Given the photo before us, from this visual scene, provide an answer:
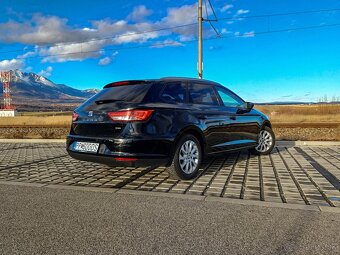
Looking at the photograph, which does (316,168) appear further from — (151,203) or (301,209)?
(151,203)

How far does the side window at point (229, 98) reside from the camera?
675 centimetres

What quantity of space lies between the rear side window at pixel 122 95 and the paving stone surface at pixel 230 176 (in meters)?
1.32

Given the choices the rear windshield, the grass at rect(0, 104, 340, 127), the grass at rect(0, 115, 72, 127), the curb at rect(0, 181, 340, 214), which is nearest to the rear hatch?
the rear windshield

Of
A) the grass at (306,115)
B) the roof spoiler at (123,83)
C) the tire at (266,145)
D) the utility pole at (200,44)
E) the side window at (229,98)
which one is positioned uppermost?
the utility pole at (200,44)

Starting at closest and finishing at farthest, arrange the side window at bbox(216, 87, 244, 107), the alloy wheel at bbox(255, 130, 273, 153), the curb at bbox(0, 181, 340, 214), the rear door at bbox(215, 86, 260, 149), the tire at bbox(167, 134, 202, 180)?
1. the curb at bbox(0, 181, 340, 214)
2. the tire at bbox(167, 134, 202, 180)
3. the rear door at bbox(215, 86, 260, 149)
4. the side window at bbox(216, 87, 244, 107)
5. the alloy wheel at bbox(255, 130, 273, 153)

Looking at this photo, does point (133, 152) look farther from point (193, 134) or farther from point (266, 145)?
point (266, 145)

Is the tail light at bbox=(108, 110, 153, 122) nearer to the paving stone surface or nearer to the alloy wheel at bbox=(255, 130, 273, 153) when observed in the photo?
the paving stone surface

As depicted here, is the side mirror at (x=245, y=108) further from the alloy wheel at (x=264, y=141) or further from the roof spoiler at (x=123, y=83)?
the roof spoiler at (x=123, y=83)

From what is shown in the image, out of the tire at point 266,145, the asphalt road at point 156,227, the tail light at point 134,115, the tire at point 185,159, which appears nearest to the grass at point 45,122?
the tire at point 266,145

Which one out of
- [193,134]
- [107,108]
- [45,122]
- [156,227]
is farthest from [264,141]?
[45,122]

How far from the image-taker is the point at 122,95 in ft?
17.9

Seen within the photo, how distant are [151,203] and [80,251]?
1.50 metres

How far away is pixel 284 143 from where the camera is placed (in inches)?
414

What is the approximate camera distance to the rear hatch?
514cm
